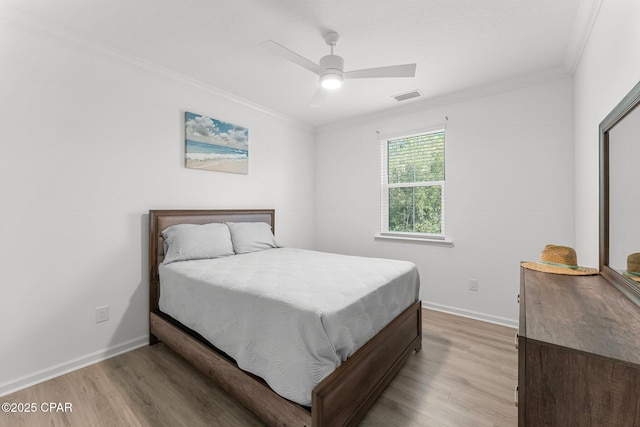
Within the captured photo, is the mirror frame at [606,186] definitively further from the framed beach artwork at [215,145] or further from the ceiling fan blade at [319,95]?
the framed beach artwork at [215,145]

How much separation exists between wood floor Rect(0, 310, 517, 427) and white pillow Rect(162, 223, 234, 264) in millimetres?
842

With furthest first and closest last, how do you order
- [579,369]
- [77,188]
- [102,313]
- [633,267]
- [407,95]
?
[407,95]
[102,313]
[77,188]
[633,267]
[579,369]

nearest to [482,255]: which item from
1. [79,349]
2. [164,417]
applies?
[164,417]

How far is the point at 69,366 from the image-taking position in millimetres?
2162

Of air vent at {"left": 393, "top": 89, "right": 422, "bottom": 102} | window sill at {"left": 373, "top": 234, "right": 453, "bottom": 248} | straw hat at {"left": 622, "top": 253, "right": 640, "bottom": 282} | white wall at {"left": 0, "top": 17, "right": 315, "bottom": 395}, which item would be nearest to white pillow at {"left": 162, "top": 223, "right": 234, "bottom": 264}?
white wall at {"left": 0, "top": 17, "right": 315, "bottom": 395}

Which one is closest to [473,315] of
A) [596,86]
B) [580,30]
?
[596,86]

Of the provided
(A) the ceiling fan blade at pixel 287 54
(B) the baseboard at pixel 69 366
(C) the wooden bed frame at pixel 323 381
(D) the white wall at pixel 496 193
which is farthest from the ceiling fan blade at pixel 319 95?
(B) the baseboard at pixel 69 366

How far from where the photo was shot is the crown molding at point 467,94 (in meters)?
2.72

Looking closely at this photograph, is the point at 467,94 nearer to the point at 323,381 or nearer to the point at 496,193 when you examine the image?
the point at 496,193

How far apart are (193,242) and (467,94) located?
328cm

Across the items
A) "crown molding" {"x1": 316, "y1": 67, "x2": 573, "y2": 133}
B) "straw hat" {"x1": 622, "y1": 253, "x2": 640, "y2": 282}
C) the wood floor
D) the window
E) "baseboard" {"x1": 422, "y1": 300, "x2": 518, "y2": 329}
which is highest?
"crown molding" {"x1": 316, "y1": 67, "x2": 573, "y2": 133}

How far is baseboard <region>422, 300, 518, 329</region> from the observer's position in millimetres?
2949

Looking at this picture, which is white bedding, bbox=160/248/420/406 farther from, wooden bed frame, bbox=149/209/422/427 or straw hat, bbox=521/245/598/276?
straw hat, bbox=521/245/598/276

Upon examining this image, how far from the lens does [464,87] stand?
3.08 metres
